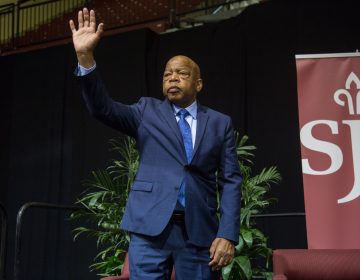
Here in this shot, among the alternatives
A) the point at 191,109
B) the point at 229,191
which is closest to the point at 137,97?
the point at 191,109

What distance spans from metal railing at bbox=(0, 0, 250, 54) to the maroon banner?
3.60 m

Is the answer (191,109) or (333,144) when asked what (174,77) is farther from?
(333,144)

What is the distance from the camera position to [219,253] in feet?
6.34

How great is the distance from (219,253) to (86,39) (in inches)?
32.0

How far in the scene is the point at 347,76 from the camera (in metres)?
3.25

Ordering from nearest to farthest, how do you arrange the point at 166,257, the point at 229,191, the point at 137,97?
the point at 166,257 < the point at 229,191 < the point at 137,97

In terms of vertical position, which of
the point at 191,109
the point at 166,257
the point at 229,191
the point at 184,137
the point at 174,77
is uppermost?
the point at 174,77

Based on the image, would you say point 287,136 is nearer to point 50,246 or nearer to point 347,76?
point 347,76

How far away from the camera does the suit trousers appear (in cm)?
186

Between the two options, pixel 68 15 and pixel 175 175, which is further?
pixel 68 15

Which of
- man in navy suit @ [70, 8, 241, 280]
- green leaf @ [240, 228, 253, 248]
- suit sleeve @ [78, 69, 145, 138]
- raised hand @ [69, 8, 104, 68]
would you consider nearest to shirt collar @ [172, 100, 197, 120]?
man in navy suit @ [70, 8, 241, 280]

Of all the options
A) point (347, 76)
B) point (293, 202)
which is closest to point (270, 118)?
point (293, 202)

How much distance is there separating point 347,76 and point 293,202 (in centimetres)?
207

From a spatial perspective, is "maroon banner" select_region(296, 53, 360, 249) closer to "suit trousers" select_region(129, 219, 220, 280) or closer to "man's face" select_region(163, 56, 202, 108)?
"man's face" select_region(163, 56, 202, 108)
